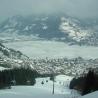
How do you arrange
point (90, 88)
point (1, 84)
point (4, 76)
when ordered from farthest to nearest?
point (4, 76), point (1, 84), point (90, 88)

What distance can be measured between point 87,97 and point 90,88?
111 feet

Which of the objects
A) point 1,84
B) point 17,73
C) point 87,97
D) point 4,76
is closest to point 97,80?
point 87,97

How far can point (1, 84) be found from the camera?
495ft

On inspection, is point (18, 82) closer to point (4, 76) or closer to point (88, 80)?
point (4, 76)

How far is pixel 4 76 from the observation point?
162 meters

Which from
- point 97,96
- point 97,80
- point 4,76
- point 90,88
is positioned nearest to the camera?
point 97,96

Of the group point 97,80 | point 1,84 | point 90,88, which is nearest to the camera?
point 90,88

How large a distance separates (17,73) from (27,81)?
11161 millimetres

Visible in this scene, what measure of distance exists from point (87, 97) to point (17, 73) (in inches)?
5557

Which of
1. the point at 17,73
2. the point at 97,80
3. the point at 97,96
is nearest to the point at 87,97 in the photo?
the point at 97,96

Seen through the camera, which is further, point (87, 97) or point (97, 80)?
point (97, 80)

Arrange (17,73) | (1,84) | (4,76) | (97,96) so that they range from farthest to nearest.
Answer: (17,73) < (4,76) < (1,84) < (97,96)

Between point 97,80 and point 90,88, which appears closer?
point 90,88

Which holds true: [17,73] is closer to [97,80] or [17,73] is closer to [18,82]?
[18,82]
